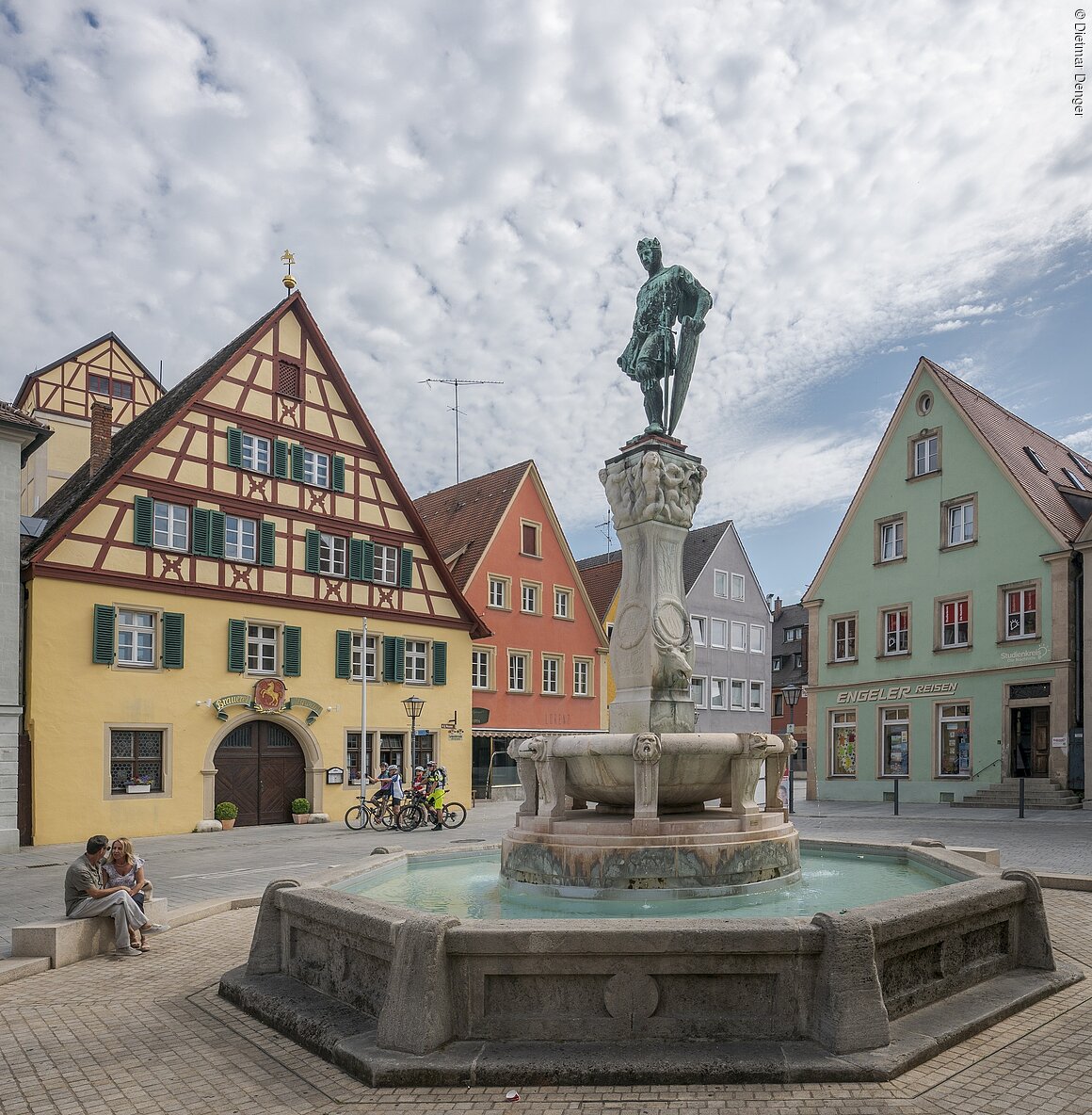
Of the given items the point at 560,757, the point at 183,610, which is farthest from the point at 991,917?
the point at 183,610

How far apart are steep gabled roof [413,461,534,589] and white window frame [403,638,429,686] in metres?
5.56

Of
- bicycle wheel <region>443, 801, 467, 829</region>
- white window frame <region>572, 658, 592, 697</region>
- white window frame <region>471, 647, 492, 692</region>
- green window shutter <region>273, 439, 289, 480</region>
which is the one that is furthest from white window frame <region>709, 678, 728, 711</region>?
green window shutter <region>273, 439, 289, 480</region>

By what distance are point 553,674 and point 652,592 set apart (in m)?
27.6

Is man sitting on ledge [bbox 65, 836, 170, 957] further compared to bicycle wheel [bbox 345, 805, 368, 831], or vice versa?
bicycle wheel [bbox 345, 805, 368, 831]

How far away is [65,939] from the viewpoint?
8.51 m

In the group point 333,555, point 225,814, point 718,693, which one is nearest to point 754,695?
point 718,693

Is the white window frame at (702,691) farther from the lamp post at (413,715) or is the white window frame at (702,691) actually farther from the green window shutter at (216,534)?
the green window shutter at (216,534)

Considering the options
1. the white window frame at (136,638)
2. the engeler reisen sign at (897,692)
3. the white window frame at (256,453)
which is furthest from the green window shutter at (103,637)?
the engeler reisen sign at (897,692)

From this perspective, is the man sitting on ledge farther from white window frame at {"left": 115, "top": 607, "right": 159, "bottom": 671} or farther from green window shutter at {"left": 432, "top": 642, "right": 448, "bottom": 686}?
green window shutter at {"left": 432, "top": 642, "right": 448, "bottom": 686}

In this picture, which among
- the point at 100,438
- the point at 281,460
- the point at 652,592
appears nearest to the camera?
the point at 652,592

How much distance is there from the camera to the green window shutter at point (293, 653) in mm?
26078

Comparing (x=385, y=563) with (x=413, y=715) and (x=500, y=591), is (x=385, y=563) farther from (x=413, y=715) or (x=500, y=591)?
(x=500, y=591)

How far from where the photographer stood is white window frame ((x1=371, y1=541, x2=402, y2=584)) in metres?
28.9

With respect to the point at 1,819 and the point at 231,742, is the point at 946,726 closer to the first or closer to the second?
the point at 231,742
